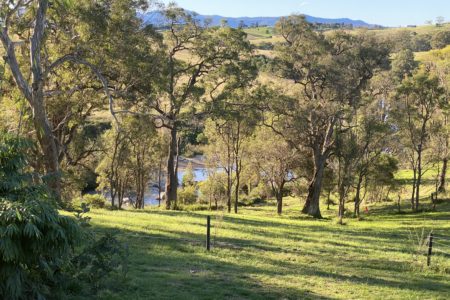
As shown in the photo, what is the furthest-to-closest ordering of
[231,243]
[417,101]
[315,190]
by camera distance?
1. [417,101]
2. [315,190]
3. [231,243]

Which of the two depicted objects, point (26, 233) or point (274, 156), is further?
point (274, 156)

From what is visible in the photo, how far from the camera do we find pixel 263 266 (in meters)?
12.1

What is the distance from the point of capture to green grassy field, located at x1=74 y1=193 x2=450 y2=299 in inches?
372

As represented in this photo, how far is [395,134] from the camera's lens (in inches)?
1594

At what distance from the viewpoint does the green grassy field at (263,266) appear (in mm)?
9438

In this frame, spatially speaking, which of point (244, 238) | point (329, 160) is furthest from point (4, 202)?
point (329, 160)

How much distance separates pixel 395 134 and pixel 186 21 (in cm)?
2067

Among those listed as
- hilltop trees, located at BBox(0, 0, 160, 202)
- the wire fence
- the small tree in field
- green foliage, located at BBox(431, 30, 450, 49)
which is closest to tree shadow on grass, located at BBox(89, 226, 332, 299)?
the wire fence

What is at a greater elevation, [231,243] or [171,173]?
[171,173]

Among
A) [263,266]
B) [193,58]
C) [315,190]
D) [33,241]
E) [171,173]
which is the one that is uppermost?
[193,58]

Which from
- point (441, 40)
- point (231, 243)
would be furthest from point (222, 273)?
point (441, 40)

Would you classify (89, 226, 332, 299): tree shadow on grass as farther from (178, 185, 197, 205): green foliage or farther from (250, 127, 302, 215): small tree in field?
(178, 185, 197, 205): green foliage

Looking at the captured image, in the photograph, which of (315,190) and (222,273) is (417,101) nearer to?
(315,190)

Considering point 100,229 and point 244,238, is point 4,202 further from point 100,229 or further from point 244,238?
point 244,238
